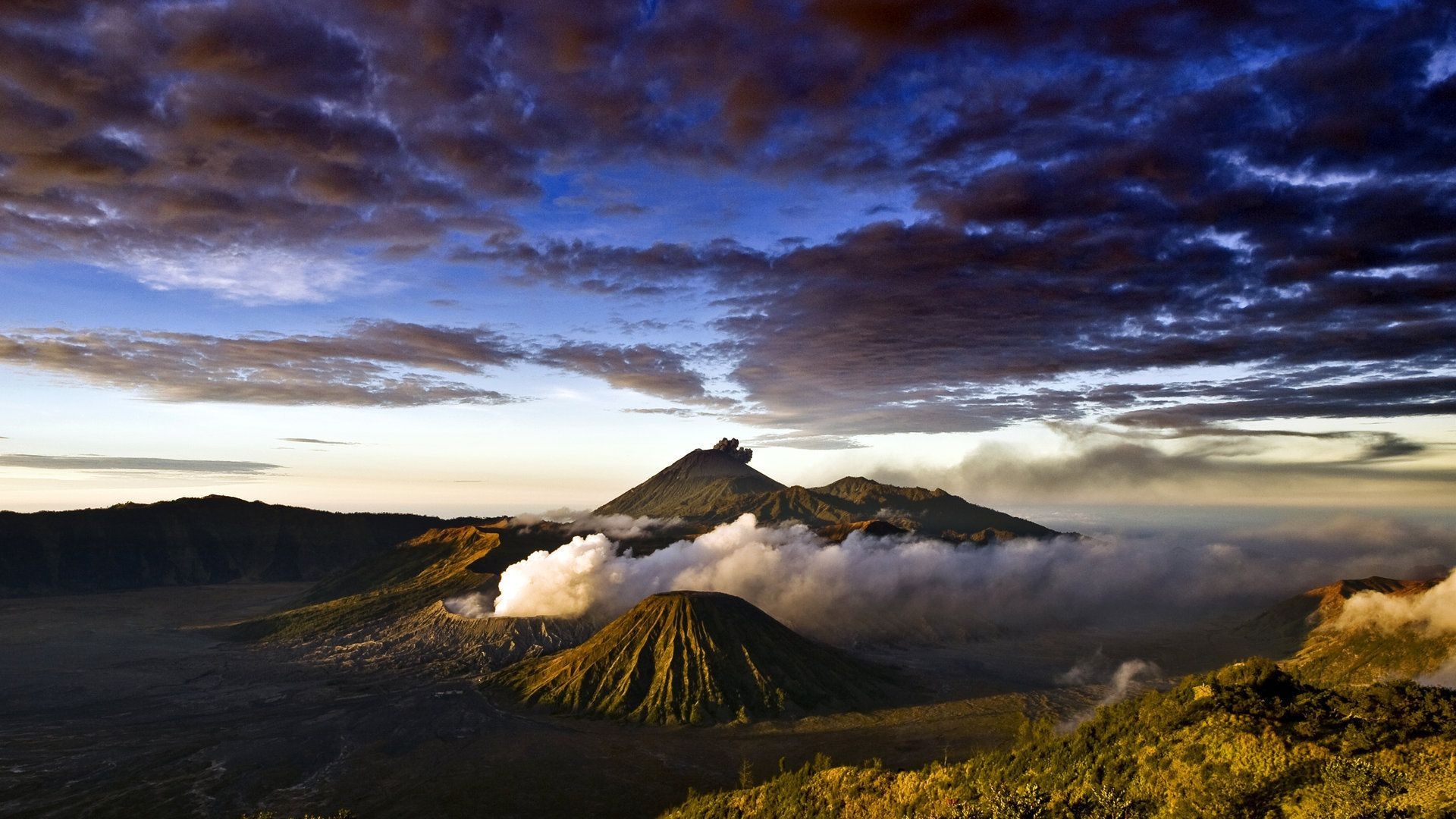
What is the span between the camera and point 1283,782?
34719 millimetres

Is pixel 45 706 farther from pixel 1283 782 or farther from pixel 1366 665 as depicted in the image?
pixel 1366 665

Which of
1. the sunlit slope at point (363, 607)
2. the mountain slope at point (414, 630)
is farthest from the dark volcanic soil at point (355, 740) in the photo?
the sunlit slope at point (363, 607)

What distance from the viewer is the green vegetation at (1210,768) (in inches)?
1302

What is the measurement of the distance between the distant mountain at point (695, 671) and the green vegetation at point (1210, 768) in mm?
66226

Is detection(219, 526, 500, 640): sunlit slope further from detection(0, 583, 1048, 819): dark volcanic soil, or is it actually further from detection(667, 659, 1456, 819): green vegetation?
detection(667, 659, 1456, 819): green vegetation

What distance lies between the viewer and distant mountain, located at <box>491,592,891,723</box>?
118 metres

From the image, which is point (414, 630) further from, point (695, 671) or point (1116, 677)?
point (1116, 677)

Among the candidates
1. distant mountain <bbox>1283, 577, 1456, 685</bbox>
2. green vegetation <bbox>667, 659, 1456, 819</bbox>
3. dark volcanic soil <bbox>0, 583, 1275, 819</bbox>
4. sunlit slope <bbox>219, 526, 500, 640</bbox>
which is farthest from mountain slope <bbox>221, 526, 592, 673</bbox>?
distant mountain <bbox>1283, 577, 1456, 685</bbox>

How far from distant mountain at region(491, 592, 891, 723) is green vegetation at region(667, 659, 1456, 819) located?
66.2 m

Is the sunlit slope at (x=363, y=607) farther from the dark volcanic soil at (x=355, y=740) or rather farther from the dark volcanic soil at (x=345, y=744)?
the dark volcanic soil at (x=345, y=744)

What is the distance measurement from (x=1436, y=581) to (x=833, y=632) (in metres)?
134

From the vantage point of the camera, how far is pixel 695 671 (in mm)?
125062

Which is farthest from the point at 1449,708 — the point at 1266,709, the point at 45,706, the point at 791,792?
the point at 45,706

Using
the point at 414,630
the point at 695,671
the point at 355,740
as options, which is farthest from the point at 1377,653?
the point at 414,630
